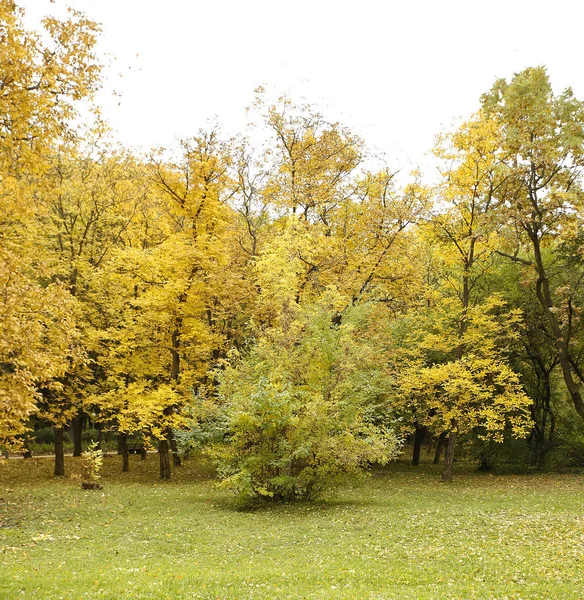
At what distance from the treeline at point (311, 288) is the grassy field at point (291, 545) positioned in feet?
7.49

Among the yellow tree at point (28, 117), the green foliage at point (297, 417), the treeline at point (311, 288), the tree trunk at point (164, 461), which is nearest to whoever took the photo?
the yellow tree at point (28, 117)

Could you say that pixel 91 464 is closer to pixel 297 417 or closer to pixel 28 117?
pixel 297 417

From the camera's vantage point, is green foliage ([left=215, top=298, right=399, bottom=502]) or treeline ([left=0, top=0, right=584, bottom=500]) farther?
treeline ([left=0, top=0, right=584, bottom=500])

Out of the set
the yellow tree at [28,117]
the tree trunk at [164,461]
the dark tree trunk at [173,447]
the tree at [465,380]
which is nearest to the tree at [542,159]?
the tree at [465,380]

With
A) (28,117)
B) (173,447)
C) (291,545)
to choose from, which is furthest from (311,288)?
(28,117)

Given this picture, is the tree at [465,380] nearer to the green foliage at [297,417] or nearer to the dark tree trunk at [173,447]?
the green foliage at [297,417]

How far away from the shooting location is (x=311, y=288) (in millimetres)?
27781

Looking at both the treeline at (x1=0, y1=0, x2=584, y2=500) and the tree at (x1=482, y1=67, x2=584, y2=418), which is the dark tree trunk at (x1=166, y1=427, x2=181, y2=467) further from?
the tree at (x1=482, y1=67, x2=584, y2=418)

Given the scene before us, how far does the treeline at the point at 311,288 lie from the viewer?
19.5 metres

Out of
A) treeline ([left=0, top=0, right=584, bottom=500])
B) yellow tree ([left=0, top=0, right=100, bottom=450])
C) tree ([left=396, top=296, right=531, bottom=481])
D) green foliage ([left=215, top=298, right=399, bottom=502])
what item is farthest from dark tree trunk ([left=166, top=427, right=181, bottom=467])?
yellow tree ([left=0, top=0, right=100, bottom=450])

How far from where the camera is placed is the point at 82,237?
28125mm

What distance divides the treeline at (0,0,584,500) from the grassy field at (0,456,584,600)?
2.28m

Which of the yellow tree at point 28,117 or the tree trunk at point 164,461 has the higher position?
the yellow tree at point 28,117

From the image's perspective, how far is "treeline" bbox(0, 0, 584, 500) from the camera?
766 inches
